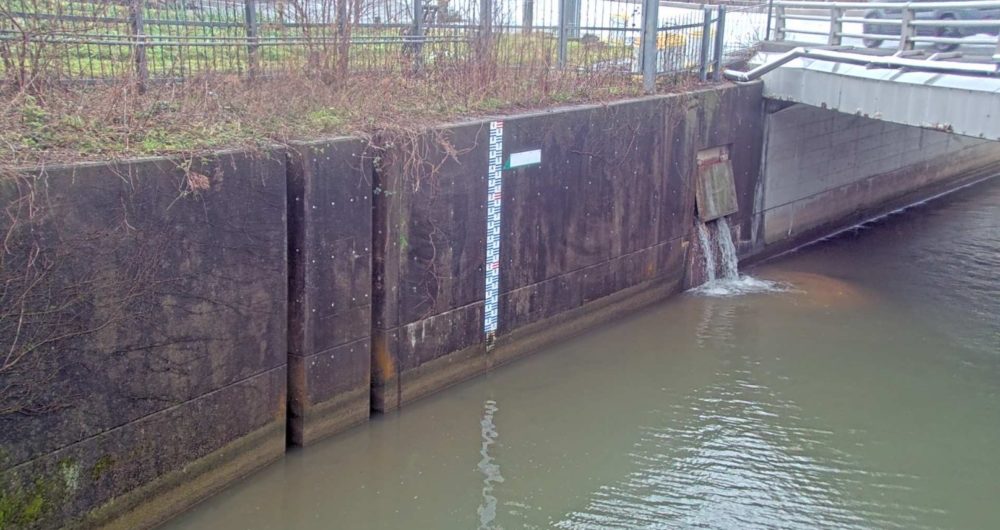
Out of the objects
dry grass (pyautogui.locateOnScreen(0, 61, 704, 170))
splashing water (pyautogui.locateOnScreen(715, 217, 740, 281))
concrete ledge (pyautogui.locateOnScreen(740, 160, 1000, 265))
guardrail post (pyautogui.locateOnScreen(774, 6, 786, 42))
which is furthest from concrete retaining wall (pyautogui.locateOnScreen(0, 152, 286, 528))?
guardrail post (pyautogui.locateOnScreen(774, 6, 786, 42))

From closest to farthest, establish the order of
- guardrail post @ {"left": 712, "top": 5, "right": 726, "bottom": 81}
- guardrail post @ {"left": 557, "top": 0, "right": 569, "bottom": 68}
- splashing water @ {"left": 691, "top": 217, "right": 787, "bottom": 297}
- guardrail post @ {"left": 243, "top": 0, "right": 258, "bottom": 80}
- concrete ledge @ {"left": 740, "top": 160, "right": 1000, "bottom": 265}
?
guardrail post @ {"left": 243, "top": 0, "right": 258, "bottom": 80} < guardrail post @ {"left": 557, "top": 0, "right": 569, "bottom": 68} < splashing water @ {"left": 691, "top": 217, "right": 787, "bottom": 297} < guardrail post @ {"left": 712, "top": 5, "right": 726, "bottom": 81} < concrete ledge @ {"left": 740, "top": 160, "right": 1000, "bottom": 265}

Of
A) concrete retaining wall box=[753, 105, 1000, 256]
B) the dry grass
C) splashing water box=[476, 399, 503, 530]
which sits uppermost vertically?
the dry grass

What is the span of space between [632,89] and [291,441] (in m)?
7.30

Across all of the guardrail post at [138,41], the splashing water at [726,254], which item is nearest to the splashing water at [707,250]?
the splashing water at [726,254]

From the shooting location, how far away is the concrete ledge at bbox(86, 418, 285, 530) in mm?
6691

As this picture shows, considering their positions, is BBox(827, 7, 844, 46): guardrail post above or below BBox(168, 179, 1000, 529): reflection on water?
above

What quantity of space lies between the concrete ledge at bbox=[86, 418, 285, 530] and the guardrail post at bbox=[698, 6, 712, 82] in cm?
924

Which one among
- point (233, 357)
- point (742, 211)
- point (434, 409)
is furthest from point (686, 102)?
point (233, 357)

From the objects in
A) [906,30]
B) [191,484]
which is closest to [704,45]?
[906,30]

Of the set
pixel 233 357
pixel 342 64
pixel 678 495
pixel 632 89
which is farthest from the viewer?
pixel 632 89

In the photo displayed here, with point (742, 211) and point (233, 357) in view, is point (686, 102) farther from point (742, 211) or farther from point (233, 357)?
point (233, 357)

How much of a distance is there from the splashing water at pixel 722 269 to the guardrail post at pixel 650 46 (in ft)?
7.35

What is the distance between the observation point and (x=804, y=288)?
14.2 metres

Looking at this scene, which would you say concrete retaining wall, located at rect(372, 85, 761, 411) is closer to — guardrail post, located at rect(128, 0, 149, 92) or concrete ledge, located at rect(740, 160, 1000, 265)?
concrete ledge, located at rect(740, 160, 1000, 265)
